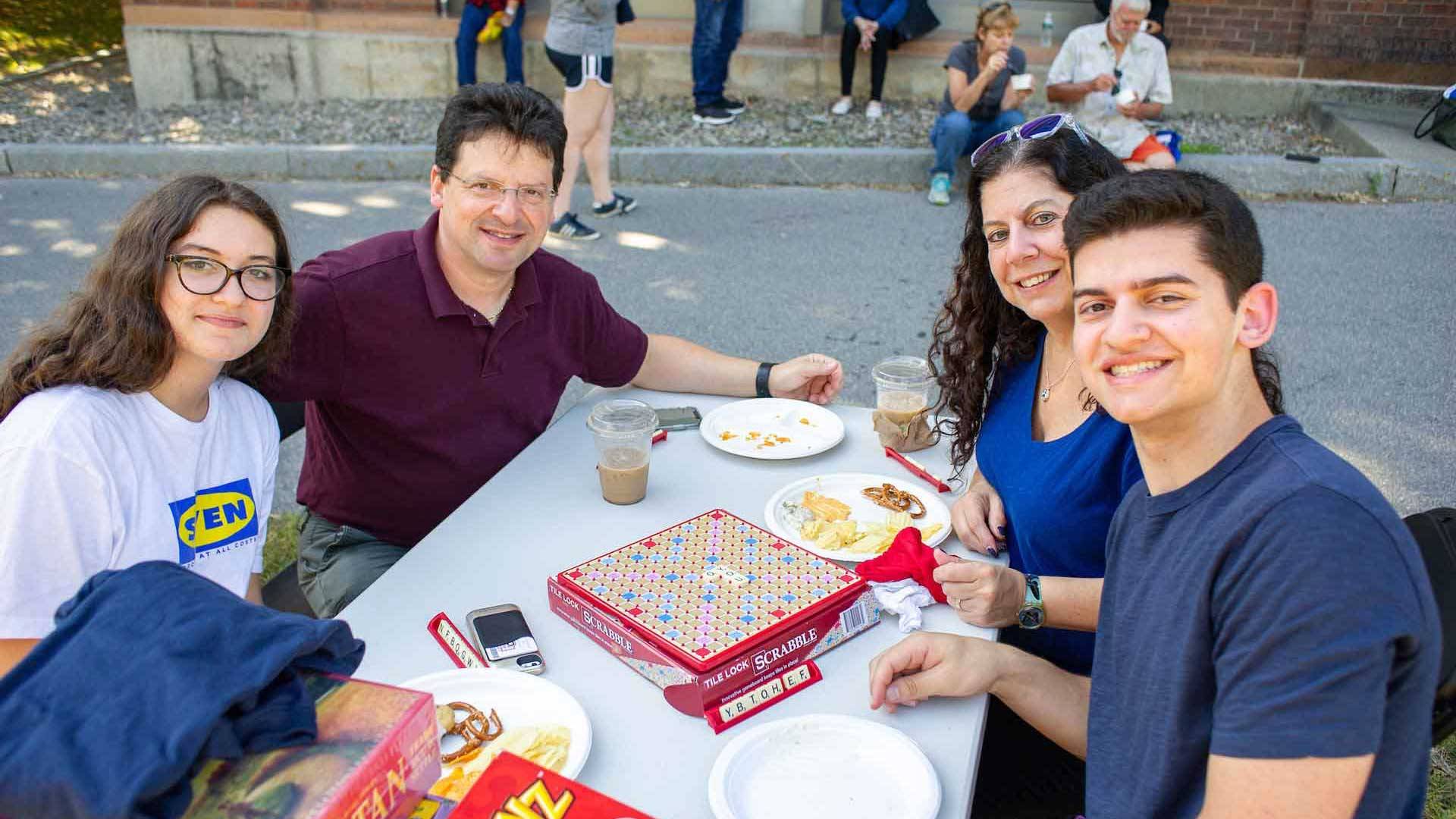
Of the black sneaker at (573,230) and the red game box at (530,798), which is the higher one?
the red game box at (530,798)

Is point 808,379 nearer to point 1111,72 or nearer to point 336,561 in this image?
point 336,561

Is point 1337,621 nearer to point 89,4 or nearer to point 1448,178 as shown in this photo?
point 1448,178

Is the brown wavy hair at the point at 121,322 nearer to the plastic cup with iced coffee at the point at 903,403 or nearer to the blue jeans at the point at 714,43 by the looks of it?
the plastic cup with iced coffee at the point at 903,403

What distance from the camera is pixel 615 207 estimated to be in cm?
716

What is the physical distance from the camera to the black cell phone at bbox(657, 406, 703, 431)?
2.68 m

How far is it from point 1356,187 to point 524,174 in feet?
23.4

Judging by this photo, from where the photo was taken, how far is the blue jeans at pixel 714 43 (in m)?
8.82

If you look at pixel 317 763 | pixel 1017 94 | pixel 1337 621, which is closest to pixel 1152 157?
pixel 1017 94

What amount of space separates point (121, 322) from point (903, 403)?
5.40 feet

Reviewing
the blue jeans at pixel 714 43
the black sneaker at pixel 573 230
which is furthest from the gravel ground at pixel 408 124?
the black sneaker at pixel 573 230

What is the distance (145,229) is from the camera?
1.90 m

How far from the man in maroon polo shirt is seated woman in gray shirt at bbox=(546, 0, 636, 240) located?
3881 millimetres

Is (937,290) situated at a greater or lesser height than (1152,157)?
lesser

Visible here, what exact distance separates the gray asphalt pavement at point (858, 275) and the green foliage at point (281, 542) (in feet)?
1.67
